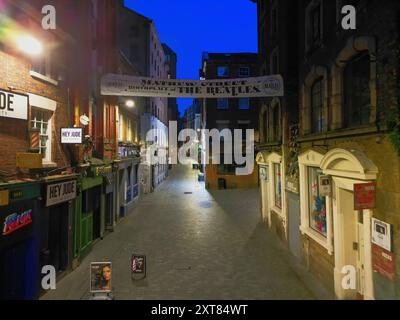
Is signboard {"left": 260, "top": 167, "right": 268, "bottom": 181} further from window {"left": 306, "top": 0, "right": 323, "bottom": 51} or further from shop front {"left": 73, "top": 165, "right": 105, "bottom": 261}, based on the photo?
shop front {"left": 73, "top": 165, "right": 105, "bottom": 261}

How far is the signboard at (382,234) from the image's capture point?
6137 millimetres

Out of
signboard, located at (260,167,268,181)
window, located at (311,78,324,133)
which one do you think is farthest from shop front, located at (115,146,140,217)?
window, located at (311,78,324,133)

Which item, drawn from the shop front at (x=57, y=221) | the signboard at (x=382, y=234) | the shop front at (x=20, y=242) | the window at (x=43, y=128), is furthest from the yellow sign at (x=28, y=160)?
the signboard at (x=382, y=234)

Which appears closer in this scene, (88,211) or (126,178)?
(88,211)

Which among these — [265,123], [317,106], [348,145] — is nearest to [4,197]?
[348,145]

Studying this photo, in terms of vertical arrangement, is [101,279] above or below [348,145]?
below

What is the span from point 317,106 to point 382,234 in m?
5.16

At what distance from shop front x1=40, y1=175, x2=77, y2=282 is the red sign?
8060mm

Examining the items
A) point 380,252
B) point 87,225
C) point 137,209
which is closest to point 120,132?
point 137,209

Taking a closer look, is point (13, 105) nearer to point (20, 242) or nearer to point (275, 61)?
point (20, 242)

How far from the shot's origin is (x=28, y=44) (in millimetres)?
8117

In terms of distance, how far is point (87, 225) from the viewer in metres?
12.5

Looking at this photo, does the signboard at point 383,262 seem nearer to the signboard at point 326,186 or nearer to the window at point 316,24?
the signboard at point 326,186

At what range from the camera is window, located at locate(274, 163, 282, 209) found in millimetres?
14438
